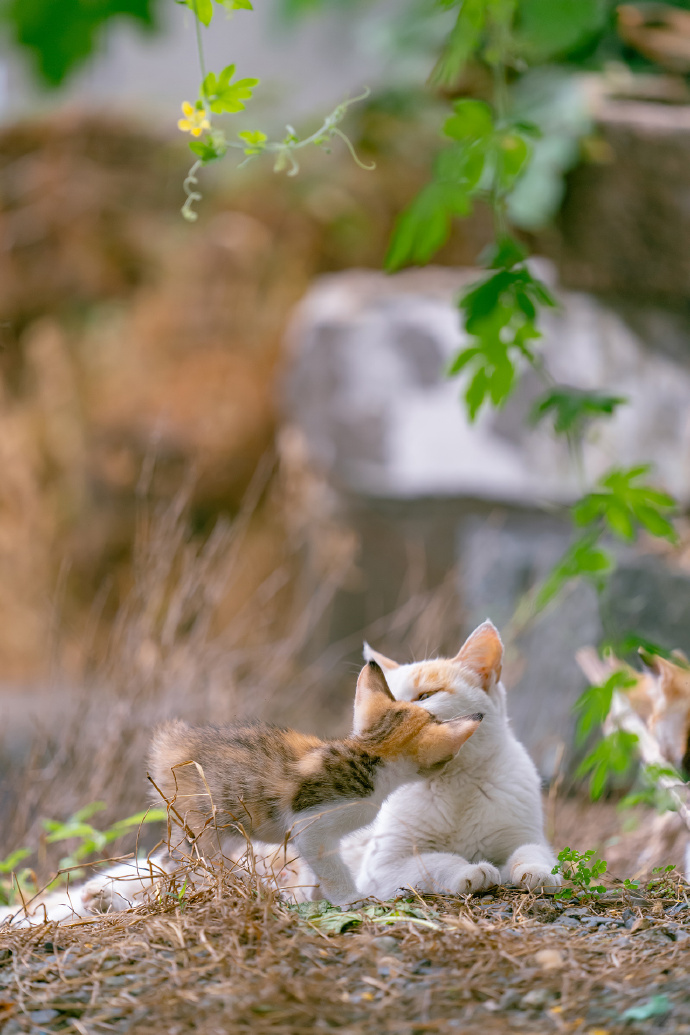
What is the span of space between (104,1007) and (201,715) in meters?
2.02

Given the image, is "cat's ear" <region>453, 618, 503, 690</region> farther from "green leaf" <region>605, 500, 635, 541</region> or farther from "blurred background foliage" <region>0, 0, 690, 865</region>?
"blurred background foliage" <region>0, 0, 690, 865</region>

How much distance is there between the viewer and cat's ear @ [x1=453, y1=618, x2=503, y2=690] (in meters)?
2.13

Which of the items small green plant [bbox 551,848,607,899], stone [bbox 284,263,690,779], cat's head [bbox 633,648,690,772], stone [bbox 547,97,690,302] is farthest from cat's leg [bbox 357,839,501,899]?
stone [bbox 547,97,690,302]

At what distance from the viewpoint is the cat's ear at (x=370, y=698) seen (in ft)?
6.38

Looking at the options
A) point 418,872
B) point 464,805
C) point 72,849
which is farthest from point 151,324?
point 418,872

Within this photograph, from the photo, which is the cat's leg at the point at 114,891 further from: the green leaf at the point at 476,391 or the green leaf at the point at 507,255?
the green leaf at the point at 507,255

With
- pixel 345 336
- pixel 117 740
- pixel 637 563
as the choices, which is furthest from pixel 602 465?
pixel 117 740

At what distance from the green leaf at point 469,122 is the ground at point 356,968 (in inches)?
70.1

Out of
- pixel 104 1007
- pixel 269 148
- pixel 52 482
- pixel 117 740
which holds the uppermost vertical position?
pixel 269 148

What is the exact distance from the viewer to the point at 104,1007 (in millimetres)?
1390

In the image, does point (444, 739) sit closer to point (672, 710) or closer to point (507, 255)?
point (672, 710)

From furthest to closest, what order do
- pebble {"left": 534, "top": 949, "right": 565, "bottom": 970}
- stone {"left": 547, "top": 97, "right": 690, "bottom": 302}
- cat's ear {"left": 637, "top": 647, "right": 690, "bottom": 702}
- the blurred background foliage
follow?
the blurred background foliage < stone {"left": 547, "top": 97, "right": 690, "bottom": 302} < cat's ear {"left": 637, "top": 647, "right": 690, "bottom": 702} < pebble {"left": 534, "top": 949, "right": 565, "bottom": 970}

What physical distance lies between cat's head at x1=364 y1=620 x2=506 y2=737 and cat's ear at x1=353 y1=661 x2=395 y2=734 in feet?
0.39

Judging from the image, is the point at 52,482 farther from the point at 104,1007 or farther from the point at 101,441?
the point at 104,1007
